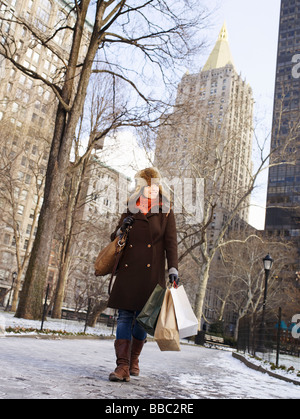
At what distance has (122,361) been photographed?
4188 mm

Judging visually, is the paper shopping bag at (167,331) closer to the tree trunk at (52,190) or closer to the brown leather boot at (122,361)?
the brown leather boot at (122,361)

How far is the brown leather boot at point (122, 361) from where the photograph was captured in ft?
13.4

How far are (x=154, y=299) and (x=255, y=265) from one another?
40381 millimetres

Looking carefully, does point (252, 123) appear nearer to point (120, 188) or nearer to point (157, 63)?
point (120, 188)

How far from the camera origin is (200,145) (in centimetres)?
2586

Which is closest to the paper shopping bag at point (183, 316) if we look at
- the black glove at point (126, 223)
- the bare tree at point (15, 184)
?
the black glove at point (126, 223)

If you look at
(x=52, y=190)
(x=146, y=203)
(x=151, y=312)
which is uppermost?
(x=52, y=190)

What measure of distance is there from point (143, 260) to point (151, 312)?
60cm

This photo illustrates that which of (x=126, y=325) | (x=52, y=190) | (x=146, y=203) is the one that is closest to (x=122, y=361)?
(x=126, y=325)

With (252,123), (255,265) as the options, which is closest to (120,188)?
(252,123)

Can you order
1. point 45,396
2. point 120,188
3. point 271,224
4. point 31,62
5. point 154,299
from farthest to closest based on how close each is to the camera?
1. point 271,224
2. point 31,62
3. point 120,188
4. point 154,299
5. point 45,396

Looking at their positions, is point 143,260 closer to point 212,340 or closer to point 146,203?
point 146,203

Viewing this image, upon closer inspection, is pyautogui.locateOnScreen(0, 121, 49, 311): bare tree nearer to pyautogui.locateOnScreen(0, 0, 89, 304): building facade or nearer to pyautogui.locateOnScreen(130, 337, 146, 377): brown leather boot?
pyautogui.locateOnScreen(0, 0, 89, 304): building facade

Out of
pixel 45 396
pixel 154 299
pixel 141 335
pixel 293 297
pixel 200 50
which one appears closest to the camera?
pixel 45 396
